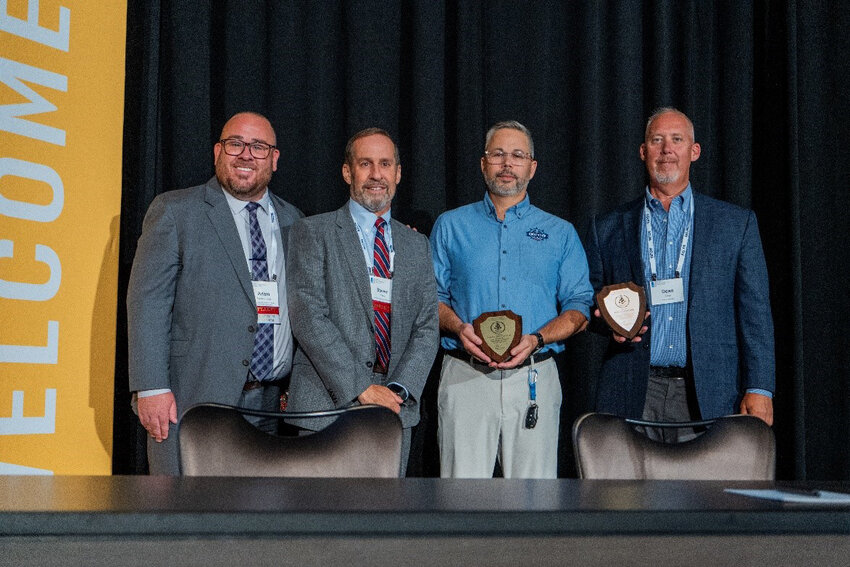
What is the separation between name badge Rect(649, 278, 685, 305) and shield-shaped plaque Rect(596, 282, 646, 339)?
0.20 m

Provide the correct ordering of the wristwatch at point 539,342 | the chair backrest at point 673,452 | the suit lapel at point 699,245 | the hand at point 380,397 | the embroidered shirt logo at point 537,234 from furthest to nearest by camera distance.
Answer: the embroidered shirt logo at point 537,234, the suit lapel at point 699,245, the wristwatch at point 539,342, the hand at point 380,397, the chair backrest at point 673,452

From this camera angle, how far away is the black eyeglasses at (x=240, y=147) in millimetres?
3273

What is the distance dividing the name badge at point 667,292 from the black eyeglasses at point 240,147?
1622 millimetres

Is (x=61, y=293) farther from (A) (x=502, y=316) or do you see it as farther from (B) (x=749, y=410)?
(B) (x=749, y=410)

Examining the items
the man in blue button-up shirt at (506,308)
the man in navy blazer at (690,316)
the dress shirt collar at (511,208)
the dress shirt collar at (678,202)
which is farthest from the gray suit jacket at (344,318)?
the dress shirt collar at (678,202)

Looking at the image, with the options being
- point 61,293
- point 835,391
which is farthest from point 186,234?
point 835,391

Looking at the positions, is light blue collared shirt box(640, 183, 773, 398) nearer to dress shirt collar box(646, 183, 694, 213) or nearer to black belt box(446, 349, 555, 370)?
dress shirt collar box(646, 183, 694, 213)

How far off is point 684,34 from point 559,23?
68 centimetres

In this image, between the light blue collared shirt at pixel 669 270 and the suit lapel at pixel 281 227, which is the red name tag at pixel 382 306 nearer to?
the suit lapel at pixel 281 227

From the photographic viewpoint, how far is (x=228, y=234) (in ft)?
10.3

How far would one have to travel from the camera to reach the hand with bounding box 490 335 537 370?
123 inches

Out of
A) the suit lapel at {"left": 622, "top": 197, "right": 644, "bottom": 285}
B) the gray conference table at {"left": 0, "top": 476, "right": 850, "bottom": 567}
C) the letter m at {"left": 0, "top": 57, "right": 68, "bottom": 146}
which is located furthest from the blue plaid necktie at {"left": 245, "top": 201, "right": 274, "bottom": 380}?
the gray conference table at {"left": 0, "top": 476, "right": 850, "bottom": 567}

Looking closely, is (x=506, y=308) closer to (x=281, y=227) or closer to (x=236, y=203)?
(x=281, y=227)

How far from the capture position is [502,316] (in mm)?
3131
